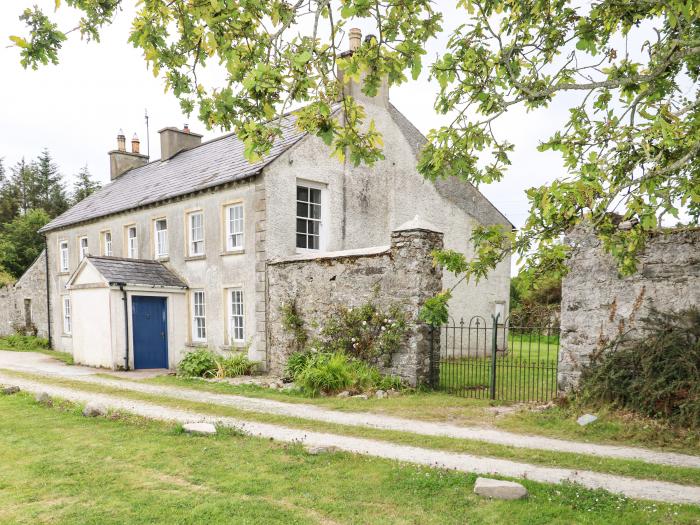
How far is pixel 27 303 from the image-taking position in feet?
88.6

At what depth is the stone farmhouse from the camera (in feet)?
48.5

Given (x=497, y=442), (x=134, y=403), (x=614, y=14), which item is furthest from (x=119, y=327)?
(x=614, y=14)

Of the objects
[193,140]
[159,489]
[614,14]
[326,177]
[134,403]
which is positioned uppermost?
[193,140]

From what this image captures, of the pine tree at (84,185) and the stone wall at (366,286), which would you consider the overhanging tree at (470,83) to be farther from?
the pine tree at (84,185)

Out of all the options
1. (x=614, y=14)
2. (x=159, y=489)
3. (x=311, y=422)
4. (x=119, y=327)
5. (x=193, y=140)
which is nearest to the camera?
(x=159, y=489)

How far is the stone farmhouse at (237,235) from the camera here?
48.5 feet

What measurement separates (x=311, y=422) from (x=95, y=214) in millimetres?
16858

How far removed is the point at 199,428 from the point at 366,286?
218 inches

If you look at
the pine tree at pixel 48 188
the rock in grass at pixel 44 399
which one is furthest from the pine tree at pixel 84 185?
the rock in grass at pixel 44 399

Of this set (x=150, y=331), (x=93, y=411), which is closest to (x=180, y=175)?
(x=150, y=331)

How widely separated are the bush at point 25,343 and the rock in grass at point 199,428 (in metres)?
20.3

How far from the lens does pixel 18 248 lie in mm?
36062

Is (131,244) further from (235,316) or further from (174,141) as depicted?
(235,316)

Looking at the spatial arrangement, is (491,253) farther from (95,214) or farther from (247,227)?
(95,214)
